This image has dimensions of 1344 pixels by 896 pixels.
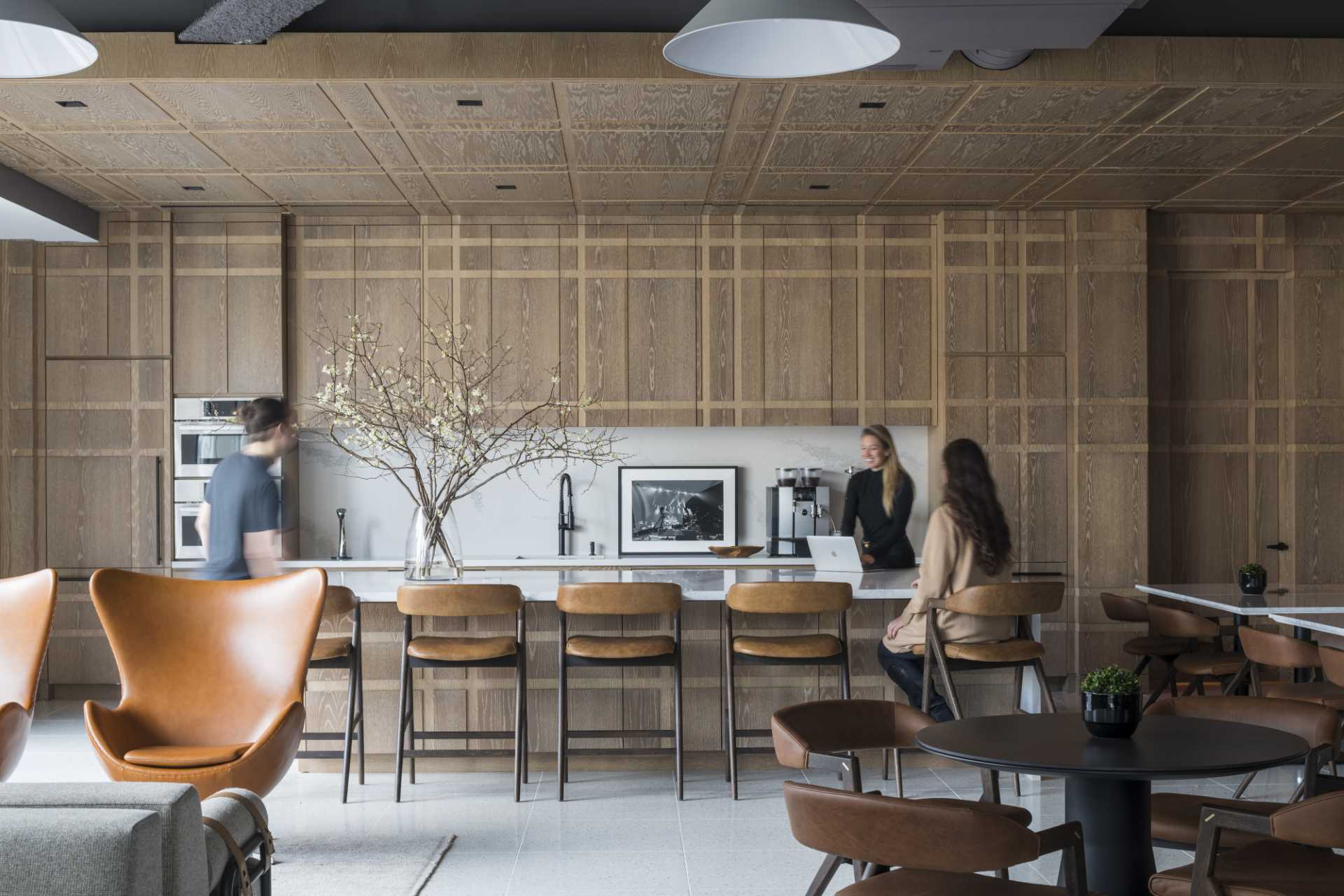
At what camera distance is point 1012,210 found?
686cm

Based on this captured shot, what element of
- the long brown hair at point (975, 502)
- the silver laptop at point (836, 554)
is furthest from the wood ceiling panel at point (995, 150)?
the silver laptop at point (836, 554)

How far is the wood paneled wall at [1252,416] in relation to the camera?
7090 millimetres

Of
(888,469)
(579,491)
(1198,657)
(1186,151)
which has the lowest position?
(1198,657)

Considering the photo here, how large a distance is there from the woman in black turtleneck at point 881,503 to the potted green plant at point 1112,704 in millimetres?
3617

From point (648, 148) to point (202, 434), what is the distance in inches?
126

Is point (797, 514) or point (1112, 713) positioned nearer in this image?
point (1112, 713)

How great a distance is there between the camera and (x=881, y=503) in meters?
6.70

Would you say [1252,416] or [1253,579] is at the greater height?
[1252,416]

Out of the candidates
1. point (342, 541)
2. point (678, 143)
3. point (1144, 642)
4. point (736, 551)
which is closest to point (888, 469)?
point (736, 551)

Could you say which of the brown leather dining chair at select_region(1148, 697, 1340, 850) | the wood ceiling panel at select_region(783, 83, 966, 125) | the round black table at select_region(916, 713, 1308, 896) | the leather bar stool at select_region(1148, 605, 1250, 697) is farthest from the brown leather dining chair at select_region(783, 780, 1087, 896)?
the wood ceiling panel at select_region(783, 83, 966, 125)

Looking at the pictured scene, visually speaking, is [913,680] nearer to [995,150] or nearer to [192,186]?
[995,150]

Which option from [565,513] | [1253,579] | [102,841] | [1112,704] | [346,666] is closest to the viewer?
[102,841]

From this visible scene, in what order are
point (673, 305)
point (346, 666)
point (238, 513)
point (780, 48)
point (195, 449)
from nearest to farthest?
point (780, 48) < point (238, 513) < point (346, 666) < point (195, 449) < point (673, 305)

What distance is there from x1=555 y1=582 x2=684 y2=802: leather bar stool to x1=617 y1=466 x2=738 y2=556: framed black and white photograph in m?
2.37
